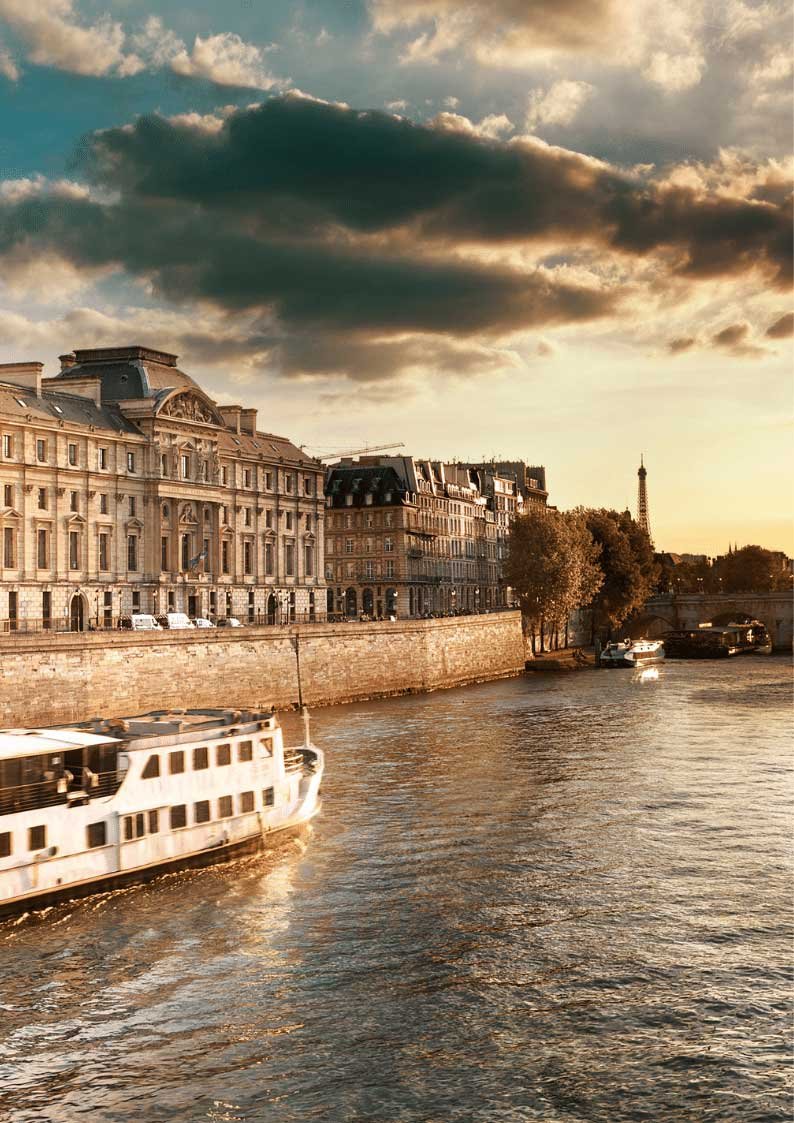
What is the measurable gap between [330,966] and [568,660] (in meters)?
91.5

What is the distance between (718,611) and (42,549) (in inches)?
3354

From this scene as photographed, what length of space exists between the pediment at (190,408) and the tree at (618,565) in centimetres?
4097

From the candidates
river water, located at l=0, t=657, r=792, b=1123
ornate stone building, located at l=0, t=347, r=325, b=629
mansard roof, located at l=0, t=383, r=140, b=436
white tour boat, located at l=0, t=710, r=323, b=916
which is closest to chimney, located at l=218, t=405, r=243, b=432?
ornate stone building, located at l=0, t=347, r=325, b=629

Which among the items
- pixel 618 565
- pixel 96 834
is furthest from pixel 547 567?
pixel 96 834

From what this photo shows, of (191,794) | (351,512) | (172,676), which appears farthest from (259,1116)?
(351,512)

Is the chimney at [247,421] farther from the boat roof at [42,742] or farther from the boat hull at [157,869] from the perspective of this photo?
the boat roof at [42,742]

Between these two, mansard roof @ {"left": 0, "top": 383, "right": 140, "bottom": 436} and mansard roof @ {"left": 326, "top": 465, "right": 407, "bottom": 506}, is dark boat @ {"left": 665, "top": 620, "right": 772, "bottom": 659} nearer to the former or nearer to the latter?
mansard roof @ {"left": 326, "top": 465, "right": 407, "bottom": 506}

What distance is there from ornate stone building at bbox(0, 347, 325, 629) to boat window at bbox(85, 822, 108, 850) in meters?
44.2

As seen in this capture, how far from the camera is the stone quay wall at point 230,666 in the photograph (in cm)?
5681

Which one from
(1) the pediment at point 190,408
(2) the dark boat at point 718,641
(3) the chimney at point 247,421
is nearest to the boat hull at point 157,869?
(1) the pediment at point 190,408

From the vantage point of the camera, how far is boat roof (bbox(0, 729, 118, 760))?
1209 inches

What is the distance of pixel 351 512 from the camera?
433 feet

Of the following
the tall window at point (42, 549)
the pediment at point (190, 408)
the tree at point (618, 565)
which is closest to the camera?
the tall window at point (42, 549)

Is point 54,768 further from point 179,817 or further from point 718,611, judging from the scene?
point 718,611
